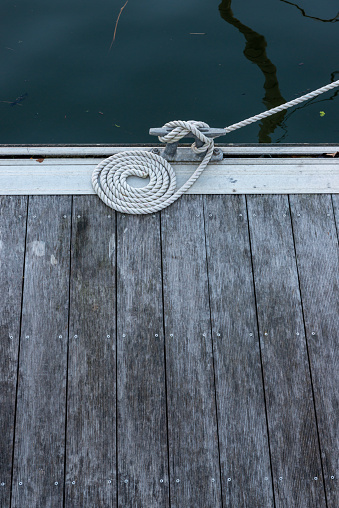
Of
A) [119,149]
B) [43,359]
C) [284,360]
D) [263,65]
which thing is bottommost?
[284,360]

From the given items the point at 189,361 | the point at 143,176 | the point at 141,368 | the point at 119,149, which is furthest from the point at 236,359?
the point at 119,149

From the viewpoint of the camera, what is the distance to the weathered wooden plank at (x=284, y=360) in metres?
1.59

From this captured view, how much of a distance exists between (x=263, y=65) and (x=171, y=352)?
240cm

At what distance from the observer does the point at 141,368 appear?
1.66m

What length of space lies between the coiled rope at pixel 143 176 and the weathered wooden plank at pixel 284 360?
33 centimetres

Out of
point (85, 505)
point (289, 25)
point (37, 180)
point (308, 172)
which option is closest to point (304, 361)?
point (308, 172)

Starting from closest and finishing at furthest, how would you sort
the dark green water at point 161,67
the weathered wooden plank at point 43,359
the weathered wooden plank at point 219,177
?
the weathered wooden plank at point 43,359, the weathered wooden plank at point 219,177, the dark green water at point 161,67

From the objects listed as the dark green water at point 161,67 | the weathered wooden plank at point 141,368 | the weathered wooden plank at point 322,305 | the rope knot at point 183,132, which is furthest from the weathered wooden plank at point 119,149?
the dark green water at point 161,67

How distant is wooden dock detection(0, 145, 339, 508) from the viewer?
157 centimetres

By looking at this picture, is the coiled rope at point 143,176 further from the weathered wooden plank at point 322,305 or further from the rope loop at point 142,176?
the weathered wooden plank at point 322,305

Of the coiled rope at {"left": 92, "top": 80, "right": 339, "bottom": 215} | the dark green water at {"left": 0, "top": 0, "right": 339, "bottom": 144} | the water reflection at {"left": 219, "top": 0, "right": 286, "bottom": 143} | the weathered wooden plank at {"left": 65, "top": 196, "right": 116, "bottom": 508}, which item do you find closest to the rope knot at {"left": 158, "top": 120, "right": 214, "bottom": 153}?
the coiled rope at {"left": 92, "top": 80, "right": 339, "bottom": 215}

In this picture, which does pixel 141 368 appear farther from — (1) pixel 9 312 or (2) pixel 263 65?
(2) pixel 263 65

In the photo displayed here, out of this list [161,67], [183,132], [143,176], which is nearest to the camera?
[183,132]

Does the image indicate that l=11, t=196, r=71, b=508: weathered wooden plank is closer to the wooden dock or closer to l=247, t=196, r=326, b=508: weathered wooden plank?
the wooden dock
